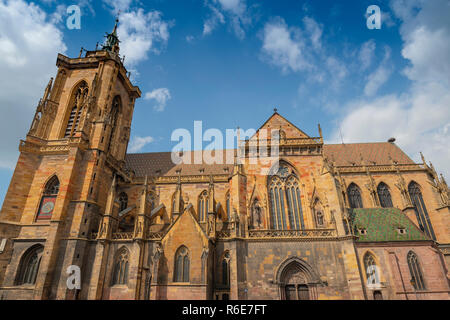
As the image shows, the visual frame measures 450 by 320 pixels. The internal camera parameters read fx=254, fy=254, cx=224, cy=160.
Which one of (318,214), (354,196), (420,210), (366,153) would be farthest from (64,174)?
(420,210)

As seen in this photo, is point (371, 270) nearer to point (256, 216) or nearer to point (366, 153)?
point (256, 216)

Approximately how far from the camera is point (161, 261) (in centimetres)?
1856

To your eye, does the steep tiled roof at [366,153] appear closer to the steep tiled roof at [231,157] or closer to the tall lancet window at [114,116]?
the steep tiled roof at [231,157]

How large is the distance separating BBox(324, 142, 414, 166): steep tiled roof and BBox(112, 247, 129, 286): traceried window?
24651 mm

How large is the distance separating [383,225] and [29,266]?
2845 cm

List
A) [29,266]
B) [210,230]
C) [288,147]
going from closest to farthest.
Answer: [29,266] < [210,230] < [288,147]

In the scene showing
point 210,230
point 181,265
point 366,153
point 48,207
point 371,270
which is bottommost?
point 371,270

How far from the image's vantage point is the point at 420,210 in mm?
→ 27141

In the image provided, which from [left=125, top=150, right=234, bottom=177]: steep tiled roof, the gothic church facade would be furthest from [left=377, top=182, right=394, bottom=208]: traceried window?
[left=125, top=150, right=234, bottom=177]: steep tiled roof

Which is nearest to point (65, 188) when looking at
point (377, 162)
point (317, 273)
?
point (317, 273)

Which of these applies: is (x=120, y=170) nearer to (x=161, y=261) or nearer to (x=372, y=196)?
(x=161, y=261)

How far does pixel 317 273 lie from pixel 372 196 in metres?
13.6

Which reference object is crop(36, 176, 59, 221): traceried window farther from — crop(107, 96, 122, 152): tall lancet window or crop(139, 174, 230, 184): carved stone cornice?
crop(139, 174, 230, 184): carved stone cornice
